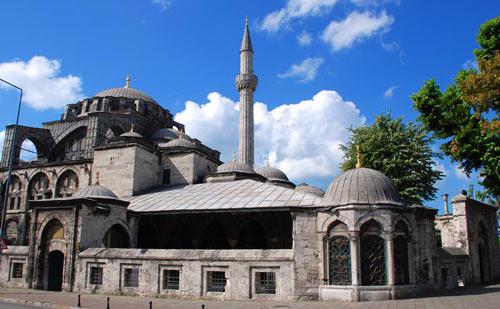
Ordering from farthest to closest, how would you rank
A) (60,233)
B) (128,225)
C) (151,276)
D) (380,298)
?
(128,225)
(60,233)
(151,276)
(380,298)

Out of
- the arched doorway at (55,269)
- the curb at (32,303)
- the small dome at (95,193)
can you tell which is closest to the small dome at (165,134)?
the small dome at (95,193)

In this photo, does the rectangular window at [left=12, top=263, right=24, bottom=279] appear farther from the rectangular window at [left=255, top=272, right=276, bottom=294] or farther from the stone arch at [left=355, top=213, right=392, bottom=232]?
the stone arch at [left=355, top=213, right=392, bottom=232]

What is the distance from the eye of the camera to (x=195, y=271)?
17.6 m

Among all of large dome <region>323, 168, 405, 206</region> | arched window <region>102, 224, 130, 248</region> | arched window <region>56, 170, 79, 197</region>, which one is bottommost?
arched window <region>102, 224, 130, 248</region>

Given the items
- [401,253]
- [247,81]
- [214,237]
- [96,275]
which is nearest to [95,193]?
[96,275]

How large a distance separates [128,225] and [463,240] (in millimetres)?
19194

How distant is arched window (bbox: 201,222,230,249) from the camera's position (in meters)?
24.8

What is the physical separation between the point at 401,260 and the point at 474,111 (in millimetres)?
6508

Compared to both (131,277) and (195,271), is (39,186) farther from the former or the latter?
(195,271)

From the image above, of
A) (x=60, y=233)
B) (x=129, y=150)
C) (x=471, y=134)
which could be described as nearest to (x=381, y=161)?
(x=471, y=134)

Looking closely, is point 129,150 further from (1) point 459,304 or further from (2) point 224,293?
(1) point 459,304

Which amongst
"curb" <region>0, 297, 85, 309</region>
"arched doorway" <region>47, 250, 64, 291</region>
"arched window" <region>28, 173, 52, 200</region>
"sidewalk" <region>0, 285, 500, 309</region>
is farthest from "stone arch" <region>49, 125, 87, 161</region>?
"curb" <region>0, 297, 85, 309</region>

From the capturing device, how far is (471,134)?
1783 cm

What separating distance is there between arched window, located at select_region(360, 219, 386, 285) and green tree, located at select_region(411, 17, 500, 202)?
172 inches
